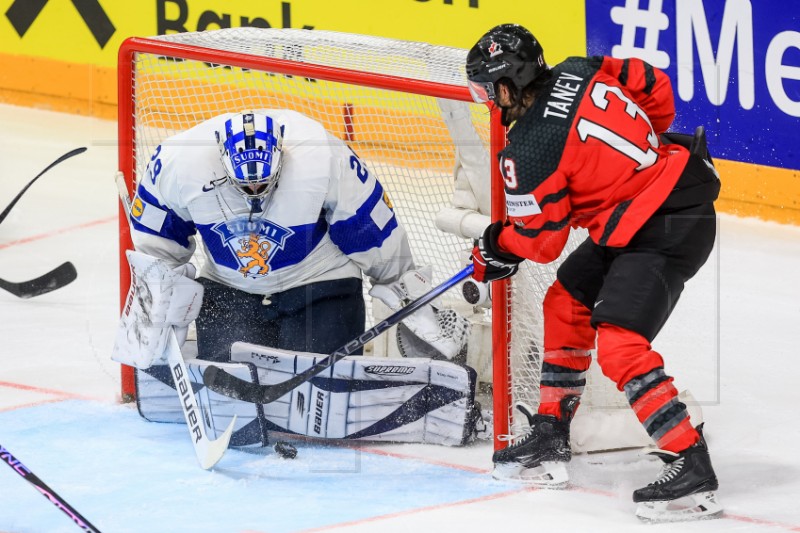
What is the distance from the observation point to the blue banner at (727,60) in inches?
217

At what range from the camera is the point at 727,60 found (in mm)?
5676

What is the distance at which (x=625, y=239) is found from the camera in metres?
3.37

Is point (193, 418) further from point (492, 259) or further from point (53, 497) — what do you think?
point (492, 259)

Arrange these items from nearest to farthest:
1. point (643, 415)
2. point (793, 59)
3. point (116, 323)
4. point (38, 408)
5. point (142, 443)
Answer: point (643, 415)
point (142, 443)
point (38, 408)
point (116, 323)
point (793, 59)

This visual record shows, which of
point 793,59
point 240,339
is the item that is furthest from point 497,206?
point 793,59

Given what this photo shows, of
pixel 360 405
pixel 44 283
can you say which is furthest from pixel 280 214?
pixel 44 283

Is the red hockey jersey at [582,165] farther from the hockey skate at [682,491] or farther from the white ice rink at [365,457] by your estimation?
the white ice rink at [365,457]

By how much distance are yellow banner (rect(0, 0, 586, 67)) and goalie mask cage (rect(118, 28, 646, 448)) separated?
4.94 ft

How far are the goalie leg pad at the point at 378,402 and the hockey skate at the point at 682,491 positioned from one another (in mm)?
690

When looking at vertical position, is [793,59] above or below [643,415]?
above

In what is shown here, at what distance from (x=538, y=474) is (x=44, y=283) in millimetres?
2428

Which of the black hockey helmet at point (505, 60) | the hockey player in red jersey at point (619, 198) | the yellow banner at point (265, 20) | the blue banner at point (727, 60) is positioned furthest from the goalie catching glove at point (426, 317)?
the yellow banner at point (265, 20)

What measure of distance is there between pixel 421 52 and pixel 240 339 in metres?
1.00

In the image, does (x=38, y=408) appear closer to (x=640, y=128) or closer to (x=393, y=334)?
(x=393, y=334)
